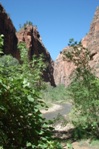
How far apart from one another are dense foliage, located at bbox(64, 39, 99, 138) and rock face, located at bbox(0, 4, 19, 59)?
63.0 meters

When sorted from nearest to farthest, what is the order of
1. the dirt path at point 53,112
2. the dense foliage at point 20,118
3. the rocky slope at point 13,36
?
the dense foliage at point 20,118 → the dirt path at point 53,112 → the rocky slope at point 13,36

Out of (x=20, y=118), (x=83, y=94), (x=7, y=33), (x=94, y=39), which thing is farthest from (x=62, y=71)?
(x=20, y=118)

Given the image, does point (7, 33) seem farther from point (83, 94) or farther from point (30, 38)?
point (83, 94)

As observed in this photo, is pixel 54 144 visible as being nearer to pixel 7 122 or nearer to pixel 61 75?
pixel 7 122

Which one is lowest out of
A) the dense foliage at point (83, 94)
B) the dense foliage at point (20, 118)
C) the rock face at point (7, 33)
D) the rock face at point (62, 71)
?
the dense foliage at point (20, 118)

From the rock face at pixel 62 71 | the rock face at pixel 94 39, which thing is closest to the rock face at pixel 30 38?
the rock face at pixel 94 39

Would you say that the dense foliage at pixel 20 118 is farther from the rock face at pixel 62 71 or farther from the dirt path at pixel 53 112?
the rock face at pixel 62 71

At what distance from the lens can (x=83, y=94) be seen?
53.0ft

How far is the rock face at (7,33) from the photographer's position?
264 ft

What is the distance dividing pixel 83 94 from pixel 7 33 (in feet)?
227

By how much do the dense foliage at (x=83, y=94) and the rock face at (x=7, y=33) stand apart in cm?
6303

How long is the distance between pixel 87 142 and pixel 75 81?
3.62 metres

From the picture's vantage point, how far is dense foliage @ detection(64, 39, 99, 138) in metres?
16.1

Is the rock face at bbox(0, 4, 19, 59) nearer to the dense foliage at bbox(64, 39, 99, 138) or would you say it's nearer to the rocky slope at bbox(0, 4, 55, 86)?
the rocky slope at bbox(0, 4, 55, 86)
